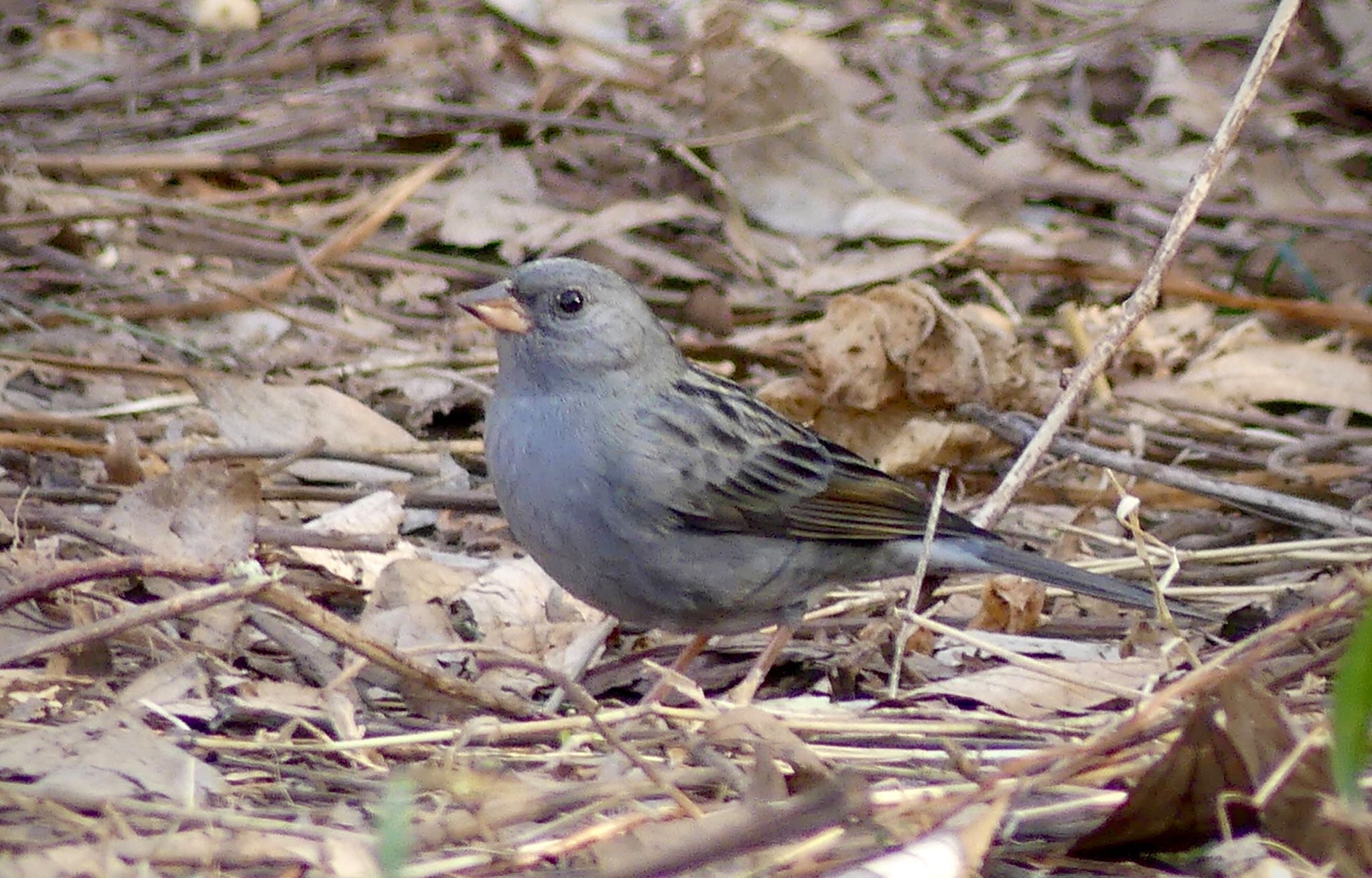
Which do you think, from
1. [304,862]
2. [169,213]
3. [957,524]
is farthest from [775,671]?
[169,213]

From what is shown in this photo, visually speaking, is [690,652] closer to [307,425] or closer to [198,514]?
[198,514]

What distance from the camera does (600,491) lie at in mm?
3658

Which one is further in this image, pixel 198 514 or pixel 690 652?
pixel 690 652

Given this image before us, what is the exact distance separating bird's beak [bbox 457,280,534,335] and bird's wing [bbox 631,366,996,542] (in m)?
0.40

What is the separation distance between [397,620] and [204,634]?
452 millimetres

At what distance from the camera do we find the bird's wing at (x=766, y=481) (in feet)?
12.6

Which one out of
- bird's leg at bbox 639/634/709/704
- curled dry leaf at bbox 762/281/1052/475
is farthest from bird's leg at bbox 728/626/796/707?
curled dry leaf at bbox 762/281/1052/475

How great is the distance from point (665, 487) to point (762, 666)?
50 centimetres

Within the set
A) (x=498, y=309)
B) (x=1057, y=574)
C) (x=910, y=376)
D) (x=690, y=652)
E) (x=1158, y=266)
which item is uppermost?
(x=1158, y=266)

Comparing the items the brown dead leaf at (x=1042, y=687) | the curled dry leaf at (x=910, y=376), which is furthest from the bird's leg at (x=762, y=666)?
the curled dry leaf at (x=910, y=376)

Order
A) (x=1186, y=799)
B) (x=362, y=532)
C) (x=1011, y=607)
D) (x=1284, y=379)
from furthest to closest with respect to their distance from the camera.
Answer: (x=1284, y=379), (x=362, y=532), (x=1011, y=607), (x=1186, y=799)

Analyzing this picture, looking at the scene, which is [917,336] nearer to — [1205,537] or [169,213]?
[1205,537]

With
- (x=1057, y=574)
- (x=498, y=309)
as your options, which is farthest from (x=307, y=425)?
(x=1057, y=574)

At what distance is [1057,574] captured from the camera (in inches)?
153
